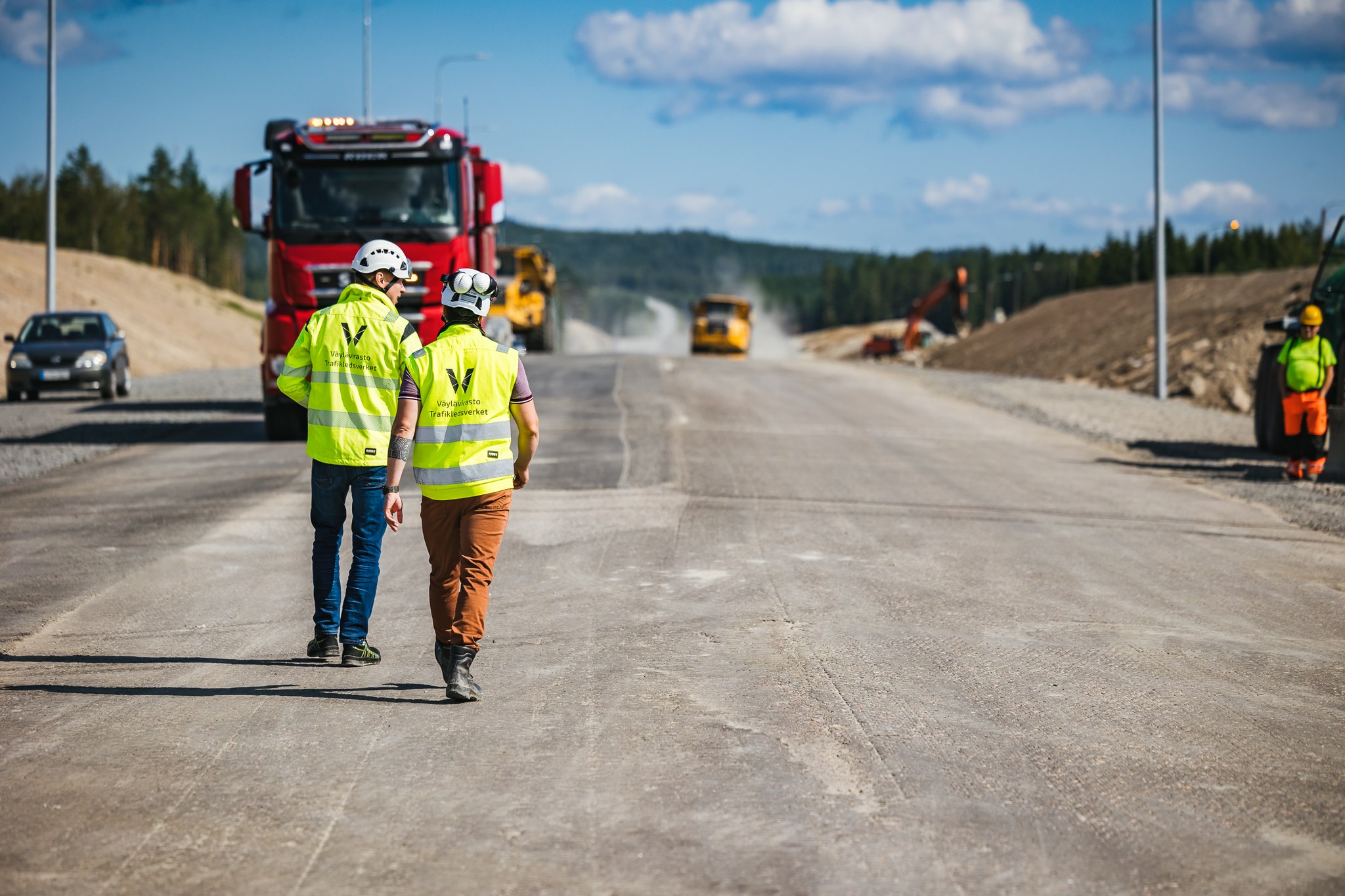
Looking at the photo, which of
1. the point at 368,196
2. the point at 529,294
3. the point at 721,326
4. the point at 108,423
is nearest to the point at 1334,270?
the point at 368,196

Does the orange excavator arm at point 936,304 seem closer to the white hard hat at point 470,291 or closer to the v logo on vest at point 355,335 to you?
the v logo on vest at point 355,335

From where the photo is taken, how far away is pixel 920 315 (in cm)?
7025

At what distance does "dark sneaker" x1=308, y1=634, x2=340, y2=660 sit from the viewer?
687 centimetres

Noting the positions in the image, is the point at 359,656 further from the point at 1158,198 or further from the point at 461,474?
the point at 1158,198

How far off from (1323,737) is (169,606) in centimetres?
632

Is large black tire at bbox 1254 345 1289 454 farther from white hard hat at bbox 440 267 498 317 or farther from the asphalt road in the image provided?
white hard hat at bbox 440 267 498 317

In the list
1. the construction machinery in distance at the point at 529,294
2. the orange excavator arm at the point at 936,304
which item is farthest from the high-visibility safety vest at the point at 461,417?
the orange excavator arm at the point at 936,304

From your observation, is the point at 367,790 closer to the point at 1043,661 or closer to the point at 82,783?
the point at 82,783

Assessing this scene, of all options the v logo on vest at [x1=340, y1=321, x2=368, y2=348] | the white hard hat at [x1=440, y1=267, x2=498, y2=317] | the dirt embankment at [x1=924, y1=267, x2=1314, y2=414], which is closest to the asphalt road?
the v logo on vest at [x1=340, y1=321, x2=368, y2=348]

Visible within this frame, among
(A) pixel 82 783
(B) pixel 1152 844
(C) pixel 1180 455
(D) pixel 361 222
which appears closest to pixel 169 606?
(A) pixel 82 783

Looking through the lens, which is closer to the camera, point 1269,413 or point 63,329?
point 1269,413

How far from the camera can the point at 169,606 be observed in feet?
27.0

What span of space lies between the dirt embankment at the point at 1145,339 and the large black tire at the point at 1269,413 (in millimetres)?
11402

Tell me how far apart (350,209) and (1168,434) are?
531 inches
